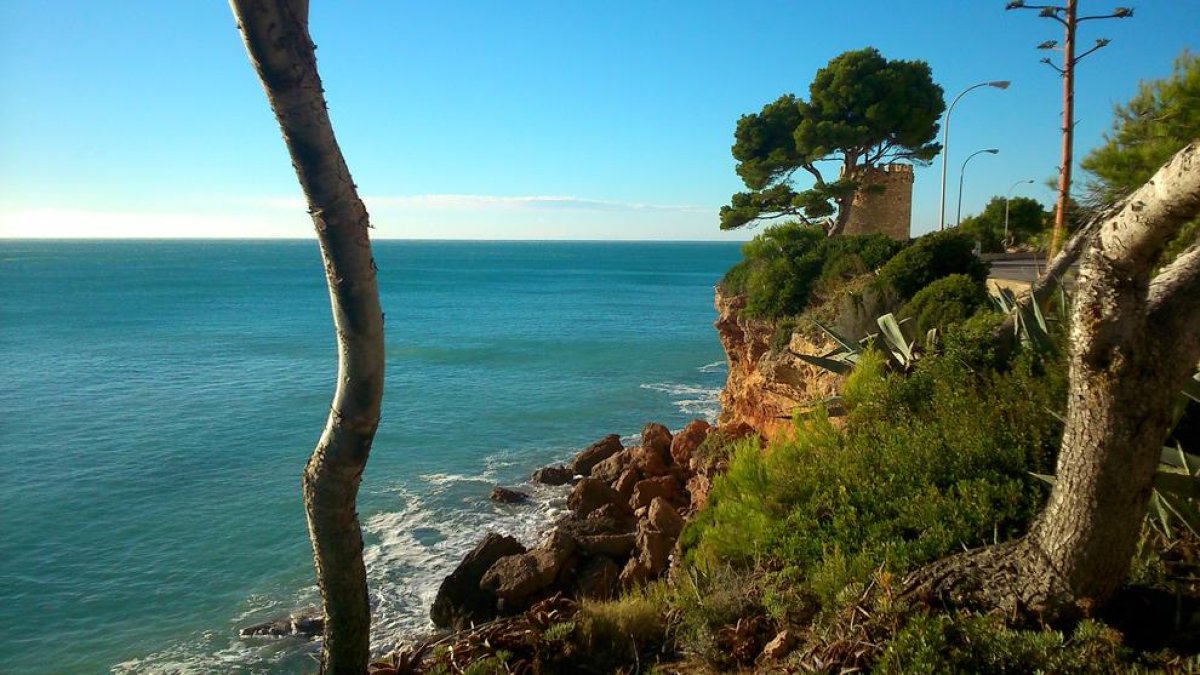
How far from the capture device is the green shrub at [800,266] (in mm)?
16984

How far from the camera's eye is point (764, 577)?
5664mm

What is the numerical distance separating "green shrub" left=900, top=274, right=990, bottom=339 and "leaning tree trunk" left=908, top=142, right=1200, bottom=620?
20.5 ft

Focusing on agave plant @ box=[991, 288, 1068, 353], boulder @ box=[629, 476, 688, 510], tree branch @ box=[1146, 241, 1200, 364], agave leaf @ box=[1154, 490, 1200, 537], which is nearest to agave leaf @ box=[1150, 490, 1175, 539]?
agave leaf @ box=[1154, 490, 1200, 537]

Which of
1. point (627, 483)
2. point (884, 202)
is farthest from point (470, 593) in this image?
point (884, 202)

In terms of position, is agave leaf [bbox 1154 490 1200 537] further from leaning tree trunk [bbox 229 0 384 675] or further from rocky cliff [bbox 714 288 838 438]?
rocky cliff [bbox 714 288 838 438]

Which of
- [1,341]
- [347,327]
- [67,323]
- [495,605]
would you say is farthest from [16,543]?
[67,323]

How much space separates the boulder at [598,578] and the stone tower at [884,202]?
62.2ft

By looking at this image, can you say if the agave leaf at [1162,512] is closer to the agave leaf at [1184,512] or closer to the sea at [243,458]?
the agave leaf at [1184,512]

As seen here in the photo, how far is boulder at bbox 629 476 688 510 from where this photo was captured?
597 inches

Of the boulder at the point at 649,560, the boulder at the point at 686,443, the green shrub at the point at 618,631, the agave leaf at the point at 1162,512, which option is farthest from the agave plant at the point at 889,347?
the boulder at the point at 686,443

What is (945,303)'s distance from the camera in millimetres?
11062

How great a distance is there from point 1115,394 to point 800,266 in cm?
1490

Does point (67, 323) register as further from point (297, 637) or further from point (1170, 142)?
point (1170, 142)

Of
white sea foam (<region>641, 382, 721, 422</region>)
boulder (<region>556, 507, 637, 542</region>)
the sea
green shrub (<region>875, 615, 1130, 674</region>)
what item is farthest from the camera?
white sea foam (<region>641, 382, 721, 422</region>)
